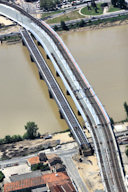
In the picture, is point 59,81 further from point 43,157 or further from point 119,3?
point 119,3

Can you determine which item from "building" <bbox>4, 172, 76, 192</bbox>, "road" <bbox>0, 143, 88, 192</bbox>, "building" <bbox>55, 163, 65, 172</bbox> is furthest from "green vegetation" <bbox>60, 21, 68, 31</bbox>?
"building" <bbox>4, 172, 76, 192</bbox>

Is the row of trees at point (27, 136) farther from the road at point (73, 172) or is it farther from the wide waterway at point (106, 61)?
the wide waterway at point (106, 61)

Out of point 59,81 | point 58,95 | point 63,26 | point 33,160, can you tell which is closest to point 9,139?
point 33,160

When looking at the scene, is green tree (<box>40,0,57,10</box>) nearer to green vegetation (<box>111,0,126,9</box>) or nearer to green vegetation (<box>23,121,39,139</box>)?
green vegetation (<box>111,0,126,9</box>)

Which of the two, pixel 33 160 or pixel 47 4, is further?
pixel 47 4

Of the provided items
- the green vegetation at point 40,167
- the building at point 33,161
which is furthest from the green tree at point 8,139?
the green vegetation at point 40,167

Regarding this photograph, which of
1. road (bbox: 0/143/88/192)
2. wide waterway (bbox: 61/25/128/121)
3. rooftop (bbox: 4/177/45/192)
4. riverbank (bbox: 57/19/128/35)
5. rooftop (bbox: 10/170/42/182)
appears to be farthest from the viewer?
riverbank (bbox: 57/19/128/35)
